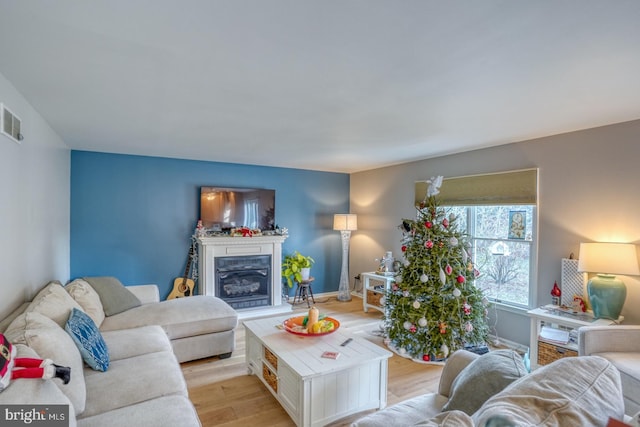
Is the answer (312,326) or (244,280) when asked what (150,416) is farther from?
(244,280)

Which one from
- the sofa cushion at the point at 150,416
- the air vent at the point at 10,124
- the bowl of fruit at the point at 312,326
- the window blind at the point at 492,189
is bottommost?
the sofa cushion at the point at 150,416

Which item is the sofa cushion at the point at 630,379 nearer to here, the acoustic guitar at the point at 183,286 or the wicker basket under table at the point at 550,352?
the wicker basket under table at the point at 550,352

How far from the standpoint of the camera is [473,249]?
411 cm

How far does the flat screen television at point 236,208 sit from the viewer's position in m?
4.77

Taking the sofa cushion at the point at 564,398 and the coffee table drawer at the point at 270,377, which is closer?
the sofa cushion at the point at 564,398

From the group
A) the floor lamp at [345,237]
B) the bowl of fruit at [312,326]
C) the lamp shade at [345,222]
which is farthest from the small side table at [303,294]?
the bowl of fruit at [312,326]

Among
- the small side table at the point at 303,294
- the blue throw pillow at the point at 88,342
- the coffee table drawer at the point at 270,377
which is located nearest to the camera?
the blue throw pillow at the point at 88,342

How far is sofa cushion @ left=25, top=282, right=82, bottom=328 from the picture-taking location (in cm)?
204

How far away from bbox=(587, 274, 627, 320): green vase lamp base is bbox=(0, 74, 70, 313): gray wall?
14.4 ft

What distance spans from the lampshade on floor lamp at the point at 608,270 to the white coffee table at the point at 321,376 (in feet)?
6.27

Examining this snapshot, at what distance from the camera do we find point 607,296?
8.87 ft

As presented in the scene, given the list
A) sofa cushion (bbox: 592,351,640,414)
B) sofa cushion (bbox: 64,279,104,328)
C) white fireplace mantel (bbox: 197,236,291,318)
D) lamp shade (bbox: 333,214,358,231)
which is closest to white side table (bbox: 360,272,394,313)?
lamp shade (bbox: 333,214,358,231)

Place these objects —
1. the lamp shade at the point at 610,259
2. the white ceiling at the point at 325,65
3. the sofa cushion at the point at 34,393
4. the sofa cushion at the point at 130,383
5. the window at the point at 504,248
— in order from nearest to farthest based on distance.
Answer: the sofa cushion at the point at 34,393, the white ceiling at the point at 325,65, the sofa cushion at the point at 130,383, the lamp shade at the point at 610,259, the window at the point at 504,248

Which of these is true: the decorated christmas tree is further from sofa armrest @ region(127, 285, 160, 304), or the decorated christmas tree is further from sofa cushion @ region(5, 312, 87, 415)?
sofa armrest @ region(127, 285, 160, 304)
